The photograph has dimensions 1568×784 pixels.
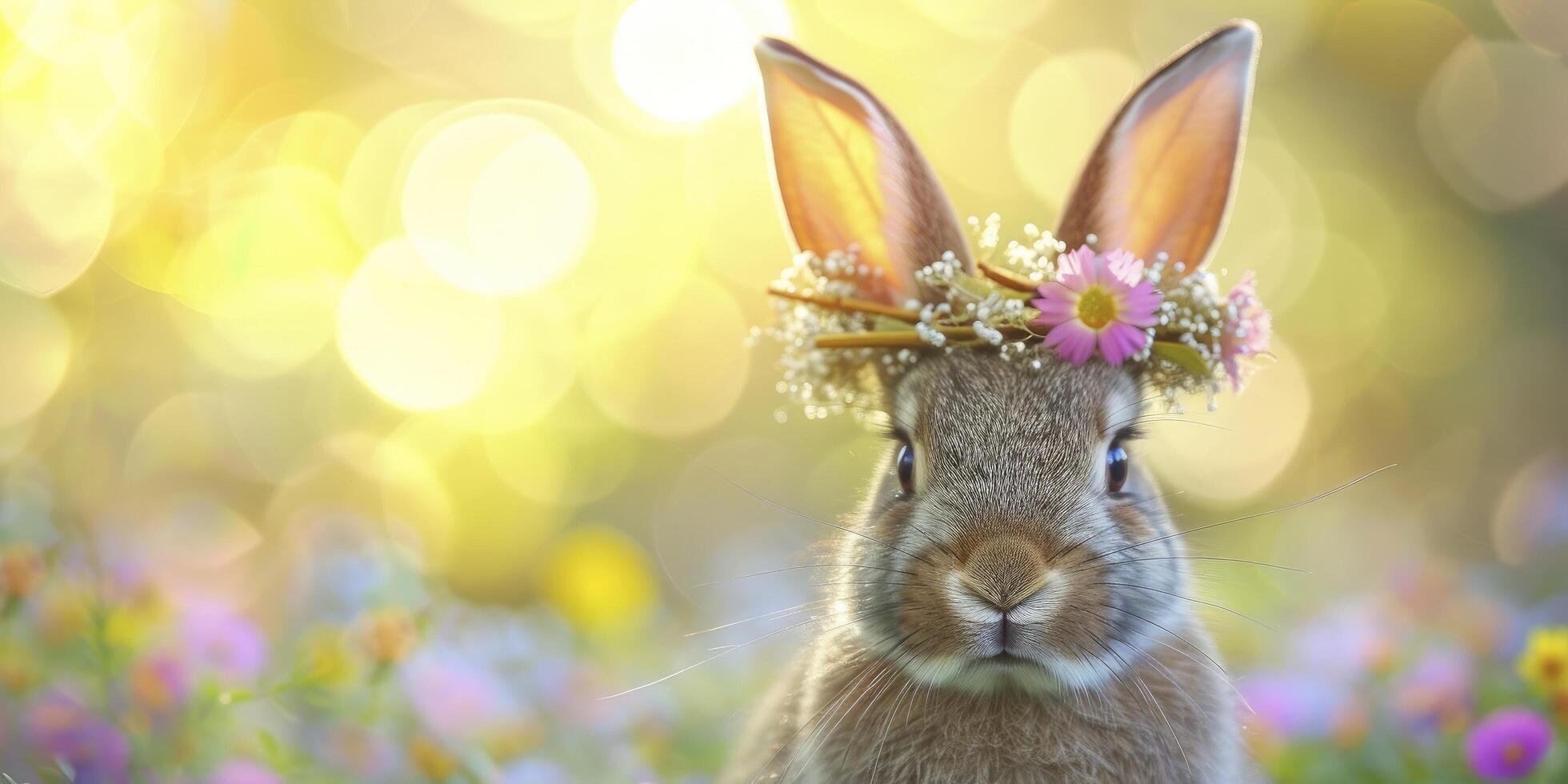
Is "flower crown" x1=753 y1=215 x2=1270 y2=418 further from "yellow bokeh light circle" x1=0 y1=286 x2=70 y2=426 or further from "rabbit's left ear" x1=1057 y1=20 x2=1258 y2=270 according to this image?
"yellow bokeh light circle" x1=0 y1=286 x2=70 y2=426

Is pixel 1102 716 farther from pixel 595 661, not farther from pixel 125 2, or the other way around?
pixel 125 2

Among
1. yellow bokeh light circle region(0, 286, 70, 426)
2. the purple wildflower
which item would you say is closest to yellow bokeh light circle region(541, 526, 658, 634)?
yellow bokeh light circle region(0, 286, 70, 426)

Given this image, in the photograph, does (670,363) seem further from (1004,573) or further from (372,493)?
(1004,573)

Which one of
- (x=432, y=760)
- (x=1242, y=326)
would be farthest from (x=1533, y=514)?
(x=432, y=760)

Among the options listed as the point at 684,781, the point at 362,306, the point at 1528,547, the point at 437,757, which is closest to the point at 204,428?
the point at 362,306

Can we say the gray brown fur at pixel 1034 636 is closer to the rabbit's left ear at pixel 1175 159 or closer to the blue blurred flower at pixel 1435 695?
the rabbit's left ear at pixel 1175 159

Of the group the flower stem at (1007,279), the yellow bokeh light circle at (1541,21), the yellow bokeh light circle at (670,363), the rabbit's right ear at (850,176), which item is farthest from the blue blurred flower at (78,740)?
the yellow bokeh light circle at (1541,21)
